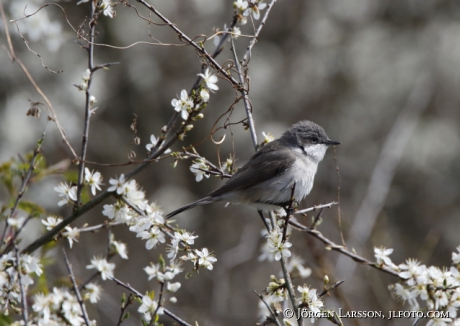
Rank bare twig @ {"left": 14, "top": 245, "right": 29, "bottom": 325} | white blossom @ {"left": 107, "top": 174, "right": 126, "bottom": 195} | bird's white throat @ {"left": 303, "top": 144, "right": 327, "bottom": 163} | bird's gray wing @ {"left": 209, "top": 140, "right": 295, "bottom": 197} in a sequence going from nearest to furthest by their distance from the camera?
1. bare twig @ {"left": 14, "top": 245, "right": 29, "bottom": 325}
2. white blossom @ {"left": 107, "top": 174, "right": 126, "bottom": 195}
3. bird's gray wing @ {"left": 209, "top": 140, "right": 295, "bottom": 197}
4. bird's white throat @ {"left": 303, "top": 144, "right": 327, "bottom": 163}

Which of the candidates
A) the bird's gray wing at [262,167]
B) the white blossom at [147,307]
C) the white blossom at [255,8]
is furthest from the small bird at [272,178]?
the white blossom at [147,307]

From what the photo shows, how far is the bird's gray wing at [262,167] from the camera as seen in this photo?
4547mm

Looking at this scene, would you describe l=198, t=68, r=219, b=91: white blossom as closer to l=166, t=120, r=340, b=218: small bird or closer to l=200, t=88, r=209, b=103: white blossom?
l=200, t=88, r=209, b=103: white blossom

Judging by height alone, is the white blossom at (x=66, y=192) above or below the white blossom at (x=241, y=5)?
below

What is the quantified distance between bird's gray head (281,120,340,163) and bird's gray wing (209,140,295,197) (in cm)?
23

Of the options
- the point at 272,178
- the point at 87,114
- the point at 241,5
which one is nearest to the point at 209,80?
the point at 241,5

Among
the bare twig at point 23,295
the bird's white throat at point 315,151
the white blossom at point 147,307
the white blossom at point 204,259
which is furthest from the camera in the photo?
the bird's white throat at point 315,151

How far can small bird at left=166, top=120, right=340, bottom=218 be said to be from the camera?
4.56 metres

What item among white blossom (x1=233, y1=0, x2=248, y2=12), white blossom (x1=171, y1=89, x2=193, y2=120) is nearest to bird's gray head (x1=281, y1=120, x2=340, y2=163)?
white blossom (x1=233, y1=0, x2=248, y2=12)

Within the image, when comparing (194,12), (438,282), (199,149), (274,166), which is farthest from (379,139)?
(438,282)

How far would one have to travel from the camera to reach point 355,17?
1140cm

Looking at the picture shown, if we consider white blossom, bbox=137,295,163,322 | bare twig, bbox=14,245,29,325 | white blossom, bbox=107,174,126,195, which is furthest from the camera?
white blossom, bbox=107,174,126,195

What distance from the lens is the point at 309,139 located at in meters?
5.23

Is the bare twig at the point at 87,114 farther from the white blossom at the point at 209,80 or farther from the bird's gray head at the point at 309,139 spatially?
the bird's gray head at the point at 309,139
